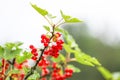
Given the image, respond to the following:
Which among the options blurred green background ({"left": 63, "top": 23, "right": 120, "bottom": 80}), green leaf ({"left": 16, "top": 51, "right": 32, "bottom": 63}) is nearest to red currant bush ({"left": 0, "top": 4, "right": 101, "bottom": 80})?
green leaf ({"left": 16, "top": 51, "right": 32, "bottom": 63})

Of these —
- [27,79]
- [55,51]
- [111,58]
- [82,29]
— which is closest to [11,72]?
[27,79]

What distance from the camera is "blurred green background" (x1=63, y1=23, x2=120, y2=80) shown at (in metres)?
43.5

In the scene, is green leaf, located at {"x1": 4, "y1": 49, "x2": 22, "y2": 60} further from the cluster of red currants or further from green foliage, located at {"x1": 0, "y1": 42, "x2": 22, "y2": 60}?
the cluster of red currants

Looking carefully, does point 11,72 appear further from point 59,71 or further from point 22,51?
point 59,71

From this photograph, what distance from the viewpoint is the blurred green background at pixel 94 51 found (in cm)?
4347

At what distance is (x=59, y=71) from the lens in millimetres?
3334

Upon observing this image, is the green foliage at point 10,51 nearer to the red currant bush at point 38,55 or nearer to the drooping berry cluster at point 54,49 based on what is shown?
the red currant bush at point 38,55

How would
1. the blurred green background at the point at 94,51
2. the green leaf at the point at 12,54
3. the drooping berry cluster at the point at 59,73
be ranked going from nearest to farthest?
the green leaf at the point at 12,54, the drooping berry cluster at the point at 59,73, the blurred green background at the point at 94,51

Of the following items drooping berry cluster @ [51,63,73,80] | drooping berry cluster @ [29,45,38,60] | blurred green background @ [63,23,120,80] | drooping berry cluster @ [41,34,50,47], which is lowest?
drooping berry cluster @ [51,63,73,80]

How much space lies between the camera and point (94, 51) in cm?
4994

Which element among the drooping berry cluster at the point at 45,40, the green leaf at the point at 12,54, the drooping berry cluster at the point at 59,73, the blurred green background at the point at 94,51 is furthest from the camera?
the blurred green background at the point at 94,51

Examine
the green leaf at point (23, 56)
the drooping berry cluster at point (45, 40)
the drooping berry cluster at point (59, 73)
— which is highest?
the drooping berry cluster at point (45, 40)

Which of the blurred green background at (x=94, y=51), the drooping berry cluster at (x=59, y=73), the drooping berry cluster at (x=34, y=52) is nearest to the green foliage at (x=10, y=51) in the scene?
the drooping berry cluster at (x=34, y=52)

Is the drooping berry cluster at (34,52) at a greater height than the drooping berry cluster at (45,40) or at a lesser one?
lesser
